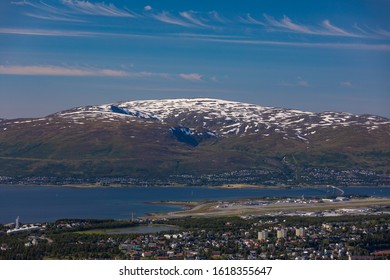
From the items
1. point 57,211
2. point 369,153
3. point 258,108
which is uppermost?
point 258,108

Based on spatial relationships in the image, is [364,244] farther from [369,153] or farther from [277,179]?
[369,153]

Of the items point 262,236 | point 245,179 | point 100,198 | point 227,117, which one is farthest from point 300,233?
point 227,117

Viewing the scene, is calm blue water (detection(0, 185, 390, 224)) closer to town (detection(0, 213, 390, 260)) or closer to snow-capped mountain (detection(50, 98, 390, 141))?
town (detection(0, 213, 390, 260))

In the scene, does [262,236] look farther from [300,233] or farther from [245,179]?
[245,179]

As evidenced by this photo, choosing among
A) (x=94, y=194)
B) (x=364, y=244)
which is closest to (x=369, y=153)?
(x=94, y=194)

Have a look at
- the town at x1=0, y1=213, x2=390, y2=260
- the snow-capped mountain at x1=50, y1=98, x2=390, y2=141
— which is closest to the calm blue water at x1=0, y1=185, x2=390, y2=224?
the town at x1=0, y1=213, x2=390, y2=260

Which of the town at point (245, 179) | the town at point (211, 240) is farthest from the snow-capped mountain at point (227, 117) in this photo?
the town at point (211, 240)
